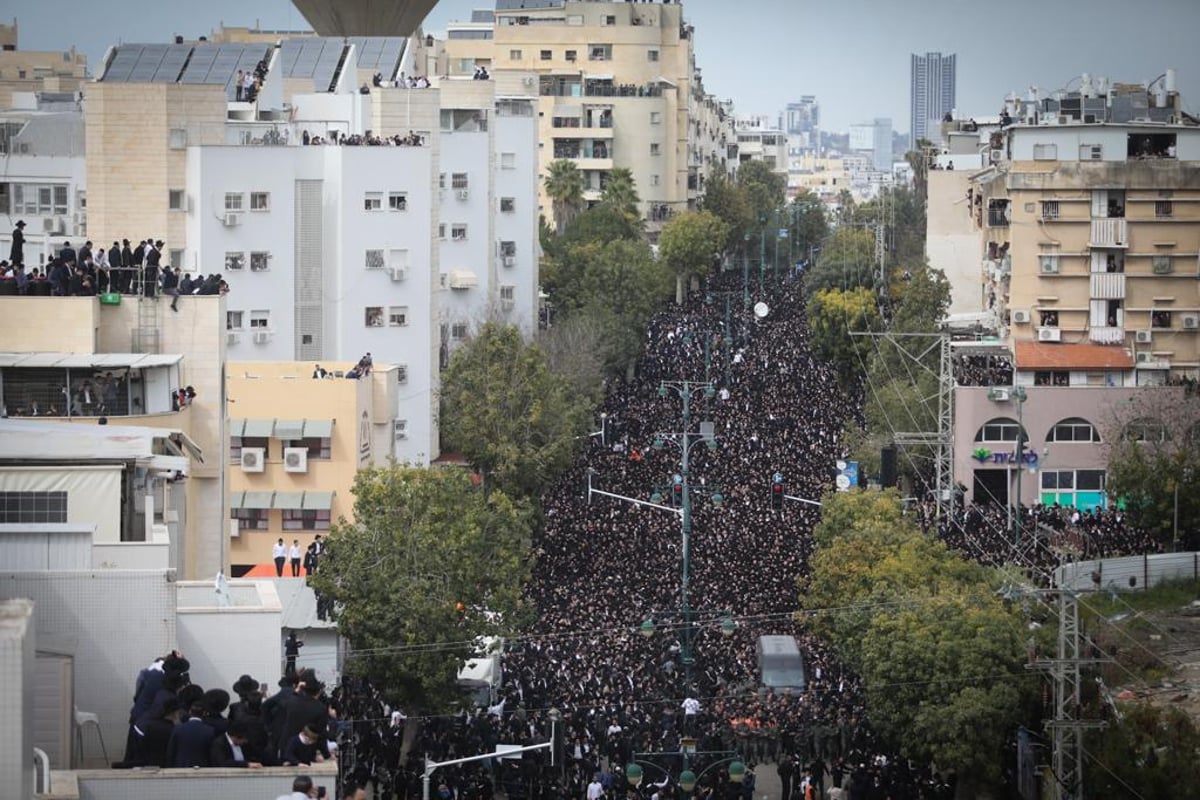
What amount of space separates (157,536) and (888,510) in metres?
23.6

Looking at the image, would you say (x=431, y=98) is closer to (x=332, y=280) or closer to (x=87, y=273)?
(x=332, y=280)

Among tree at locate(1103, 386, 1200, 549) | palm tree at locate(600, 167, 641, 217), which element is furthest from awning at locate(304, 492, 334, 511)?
palm tree at locate(600, 167, 641, 217)

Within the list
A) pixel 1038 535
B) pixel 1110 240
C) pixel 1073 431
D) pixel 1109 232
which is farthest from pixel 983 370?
pixel 1038 535

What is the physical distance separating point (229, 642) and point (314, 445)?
23739 mm

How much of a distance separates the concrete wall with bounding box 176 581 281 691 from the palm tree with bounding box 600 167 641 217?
8821 centimetres

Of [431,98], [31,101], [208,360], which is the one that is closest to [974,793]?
[208,360]

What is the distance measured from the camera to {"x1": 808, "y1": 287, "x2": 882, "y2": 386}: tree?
270 feet

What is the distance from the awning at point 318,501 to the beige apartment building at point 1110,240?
2627 centimetres

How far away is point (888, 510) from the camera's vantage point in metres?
50.6

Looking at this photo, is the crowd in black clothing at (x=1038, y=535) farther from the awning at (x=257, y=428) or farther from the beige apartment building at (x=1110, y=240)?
the awning at (x=257, y=428)

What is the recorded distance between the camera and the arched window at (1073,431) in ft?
217

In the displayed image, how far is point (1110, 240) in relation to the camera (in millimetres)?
70000

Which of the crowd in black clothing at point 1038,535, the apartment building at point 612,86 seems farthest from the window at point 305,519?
the apartment building at point 612,86

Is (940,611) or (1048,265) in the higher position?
(1048,265)
